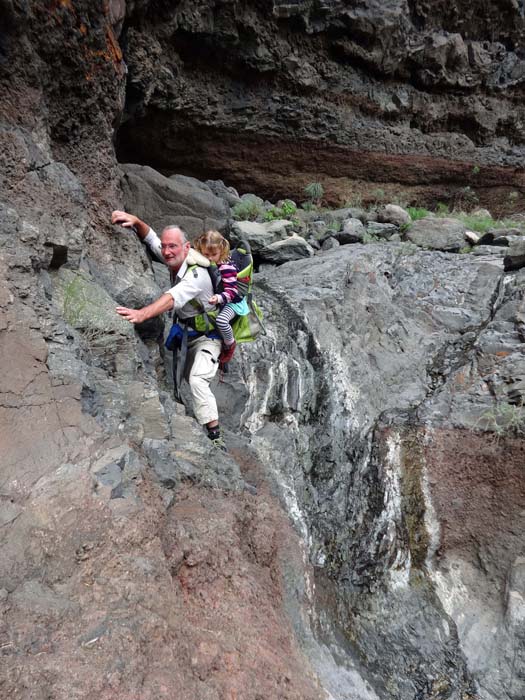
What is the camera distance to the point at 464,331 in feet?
20.3

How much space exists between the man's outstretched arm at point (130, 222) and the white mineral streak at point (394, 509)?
2.96 m

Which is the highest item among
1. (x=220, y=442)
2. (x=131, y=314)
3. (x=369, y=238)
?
(x=131, y=314)

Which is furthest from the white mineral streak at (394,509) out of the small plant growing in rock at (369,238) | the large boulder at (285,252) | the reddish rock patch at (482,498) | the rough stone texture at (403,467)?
the small plant growing in rock at (369,238)

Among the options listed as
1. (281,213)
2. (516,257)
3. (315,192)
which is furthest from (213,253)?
(315,192)

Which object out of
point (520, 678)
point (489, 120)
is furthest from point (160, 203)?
point (489, 120)

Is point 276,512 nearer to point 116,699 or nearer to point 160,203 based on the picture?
point 116,699

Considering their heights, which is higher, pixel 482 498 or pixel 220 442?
pixel 220 442

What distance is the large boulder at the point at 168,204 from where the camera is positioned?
7484 millimetres

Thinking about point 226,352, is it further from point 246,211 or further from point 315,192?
point 315,192

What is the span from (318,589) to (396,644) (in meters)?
0.70

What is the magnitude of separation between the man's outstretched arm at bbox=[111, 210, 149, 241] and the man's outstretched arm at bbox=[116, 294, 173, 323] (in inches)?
50.3

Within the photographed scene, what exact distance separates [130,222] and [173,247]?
0.83 m

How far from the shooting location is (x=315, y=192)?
11656 mm

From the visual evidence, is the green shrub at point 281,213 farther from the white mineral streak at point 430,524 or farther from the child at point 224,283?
the white mineral streak at point 430,524
